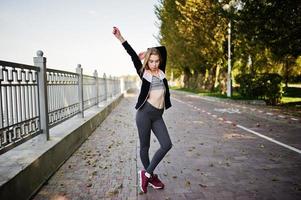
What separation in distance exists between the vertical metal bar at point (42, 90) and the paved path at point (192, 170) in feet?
2.88

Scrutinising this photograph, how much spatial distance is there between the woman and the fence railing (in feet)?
5.25

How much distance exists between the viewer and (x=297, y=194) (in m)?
4.42

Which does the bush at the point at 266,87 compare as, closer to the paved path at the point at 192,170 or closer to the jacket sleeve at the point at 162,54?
the paved path at the point at 192,170

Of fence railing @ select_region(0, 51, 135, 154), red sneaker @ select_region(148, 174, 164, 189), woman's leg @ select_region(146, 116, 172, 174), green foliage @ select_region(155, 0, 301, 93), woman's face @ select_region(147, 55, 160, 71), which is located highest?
green foliage @ select_region(155, 0, 301, 93)

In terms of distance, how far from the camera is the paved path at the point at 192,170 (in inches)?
178

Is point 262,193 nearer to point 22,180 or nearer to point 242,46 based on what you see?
point 22,180

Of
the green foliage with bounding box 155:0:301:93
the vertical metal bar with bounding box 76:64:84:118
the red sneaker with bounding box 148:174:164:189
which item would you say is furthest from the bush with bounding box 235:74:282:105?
the red sneaker with bounding box 148:174:164:189

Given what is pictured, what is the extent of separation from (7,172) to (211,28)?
25756 millimetres

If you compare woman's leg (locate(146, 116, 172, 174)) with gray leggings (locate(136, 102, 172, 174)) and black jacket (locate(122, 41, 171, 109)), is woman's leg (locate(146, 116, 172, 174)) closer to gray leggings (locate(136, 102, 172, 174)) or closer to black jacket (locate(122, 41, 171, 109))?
gray leggings (locate(136, 102, 172, 174))

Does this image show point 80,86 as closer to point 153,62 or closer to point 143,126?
point 143,126

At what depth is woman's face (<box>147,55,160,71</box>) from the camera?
174 inches

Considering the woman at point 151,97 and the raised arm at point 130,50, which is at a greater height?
the raised arm at point 130,50

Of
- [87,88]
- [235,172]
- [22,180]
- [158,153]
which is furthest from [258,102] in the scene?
[22,180]

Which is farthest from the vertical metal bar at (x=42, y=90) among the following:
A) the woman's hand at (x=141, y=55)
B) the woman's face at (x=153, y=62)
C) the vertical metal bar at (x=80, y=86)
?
the vertical metal bar at (x=80, y=86)
